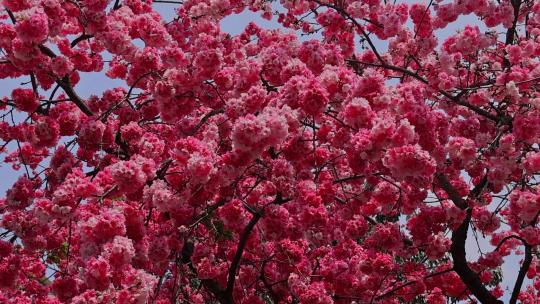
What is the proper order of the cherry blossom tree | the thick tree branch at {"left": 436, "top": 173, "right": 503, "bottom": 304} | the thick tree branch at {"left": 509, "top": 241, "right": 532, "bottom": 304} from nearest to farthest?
the cherry blossom tree
the thick tree branch at {"left": 436, "top": 173, "right": 503, "bottom": 304}
the thick tree branch at {"left": 509, "top": 241, "right": 532, "bottom": 304}

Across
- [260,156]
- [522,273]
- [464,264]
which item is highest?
[522,273]

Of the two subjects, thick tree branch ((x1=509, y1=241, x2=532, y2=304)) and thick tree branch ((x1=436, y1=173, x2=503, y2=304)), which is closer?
thick tree branch ((x1=436, y1=173, x2=503, y2=304))

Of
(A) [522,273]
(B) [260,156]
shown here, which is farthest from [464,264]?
(B) [260,156]

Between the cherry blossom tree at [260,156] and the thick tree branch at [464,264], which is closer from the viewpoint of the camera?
the cherry blossom tree at [260,156]

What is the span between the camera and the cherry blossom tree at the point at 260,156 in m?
4.20

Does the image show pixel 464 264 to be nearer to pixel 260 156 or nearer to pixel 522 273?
pixel 522 273

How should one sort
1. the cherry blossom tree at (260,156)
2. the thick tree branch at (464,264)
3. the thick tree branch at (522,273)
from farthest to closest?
the thick tree branch at (522,273), the thick tree branch at (464,264), the cherry blossom tree at (260,156)

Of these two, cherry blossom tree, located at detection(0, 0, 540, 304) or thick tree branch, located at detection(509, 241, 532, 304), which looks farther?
thick tree branch, located at detection(509, 241, 532, 304)

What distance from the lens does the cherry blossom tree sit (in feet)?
13.8

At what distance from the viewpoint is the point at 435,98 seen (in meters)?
7.04

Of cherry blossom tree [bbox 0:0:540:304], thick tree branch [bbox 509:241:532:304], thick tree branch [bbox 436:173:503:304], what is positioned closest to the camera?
cherry blossom tree [bbox 0:0:540:304]

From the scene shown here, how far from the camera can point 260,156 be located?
4.48 meters

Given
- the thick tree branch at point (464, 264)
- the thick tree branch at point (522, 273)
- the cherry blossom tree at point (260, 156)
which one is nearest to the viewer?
the cherry blossom tree at point (260, 156)

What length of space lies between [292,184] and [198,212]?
38.5 inches
